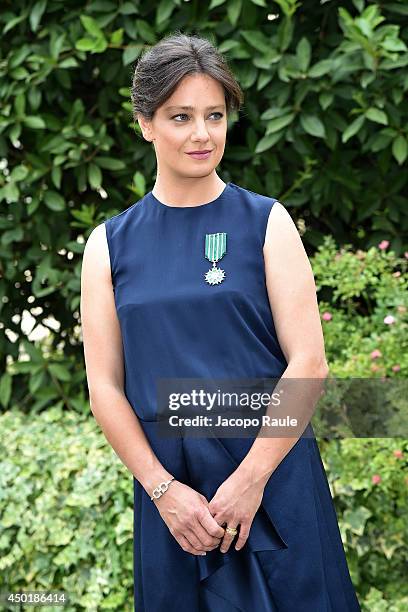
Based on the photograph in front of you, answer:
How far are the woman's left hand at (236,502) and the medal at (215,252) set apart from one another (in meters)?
0.42

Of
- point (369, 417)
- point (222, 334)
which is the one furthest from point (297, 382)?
point (369, 417)

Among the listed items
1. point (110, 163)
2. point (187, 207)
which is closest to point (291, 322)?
point (187, 207)

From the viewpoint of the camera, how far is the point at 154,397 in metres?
2.28

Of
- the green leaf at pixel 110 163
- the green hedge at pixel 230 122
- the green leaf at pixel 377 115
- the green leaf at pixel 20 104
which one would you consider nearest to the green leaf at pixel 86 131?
the green hedge at pixel 230 122

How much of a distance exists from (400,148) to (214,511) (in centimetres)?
209

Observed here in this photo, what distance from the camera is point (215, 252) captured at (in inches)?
89.0

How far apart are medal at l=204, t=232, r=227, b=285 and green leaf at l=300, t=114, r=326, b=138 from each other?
1.69 m

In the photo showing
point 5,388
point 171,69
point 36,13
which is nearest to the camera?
point 171,69

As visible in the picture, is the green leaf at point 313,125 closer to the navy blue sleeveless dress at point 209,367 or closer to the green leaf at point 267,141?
the green leaf at point 267,141

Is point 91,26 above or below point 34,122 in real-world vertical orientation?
above

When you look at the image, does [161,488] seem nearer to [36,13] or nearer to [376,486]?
[376,486]

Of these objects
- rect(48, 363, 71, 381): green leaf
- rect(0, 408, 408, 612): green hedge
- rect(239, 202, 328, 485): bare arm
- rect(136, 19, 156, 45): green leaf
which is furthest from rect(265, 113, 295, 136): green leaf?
rect(239, 202, 328, 485): bare arm

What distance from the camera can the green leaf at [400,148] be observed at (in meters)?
3.86

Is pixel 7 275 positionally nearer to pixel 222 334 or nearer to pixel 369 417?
pixel 369 417
